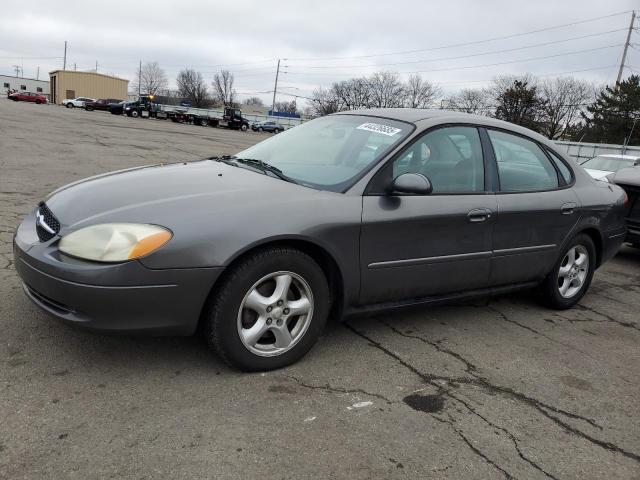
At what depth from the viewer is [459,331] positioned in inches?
153

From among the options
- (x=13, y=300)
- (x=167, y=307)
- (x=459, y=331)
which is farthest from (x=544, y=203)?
(x=13, y=300)

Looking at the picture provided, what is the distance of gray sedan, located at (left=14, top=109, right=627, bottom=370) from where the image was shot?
2623 mm

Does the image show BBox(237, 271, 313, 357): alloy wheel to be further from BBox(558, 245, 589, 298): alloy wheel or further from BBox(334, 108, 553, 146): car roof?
BBox(558, 245, 589, 298): alloy wheel

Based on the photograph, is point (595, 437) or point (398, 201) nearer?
point (595, 437)

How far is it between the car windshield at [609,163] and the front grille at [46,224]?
11704mm

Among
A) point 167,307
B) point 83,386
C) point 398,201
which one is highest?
point 398,201

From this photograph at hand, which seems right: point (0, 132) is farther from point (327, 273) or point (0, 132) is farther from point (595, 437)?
point (595, 437)

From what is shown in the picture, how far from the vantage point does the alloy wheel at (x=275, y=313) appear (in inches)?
113

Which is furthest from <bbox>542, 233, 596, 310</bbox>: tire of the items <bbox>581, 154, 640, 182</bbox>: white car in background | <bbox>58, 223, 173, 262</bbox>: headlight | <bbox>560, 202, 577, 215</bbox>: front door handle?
<bbox>581, 154, 640, 182</bbox>: white car in background

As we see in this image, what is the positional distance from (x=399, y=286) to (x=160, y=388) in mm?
1561

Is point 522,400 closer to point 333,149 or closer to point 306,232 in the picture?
point 306,232

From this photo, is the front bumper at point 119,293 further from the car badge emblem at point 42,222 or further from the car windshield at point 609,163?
the car windshield at point 609,163

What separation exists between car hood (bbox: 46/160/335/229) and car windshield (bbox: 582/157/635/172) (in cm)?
1070

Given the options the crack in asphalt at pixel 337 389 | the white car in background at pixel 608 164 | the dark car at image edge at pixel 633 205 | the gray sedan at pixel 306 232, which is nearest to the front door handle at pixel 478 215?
the gray sedan at pixel 306 232
